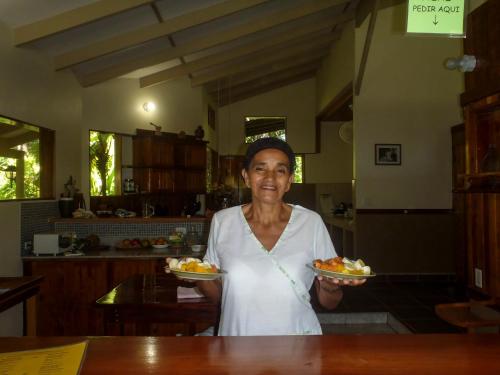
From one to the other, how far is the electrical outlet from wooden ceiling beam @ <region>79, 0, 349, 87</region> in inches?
194

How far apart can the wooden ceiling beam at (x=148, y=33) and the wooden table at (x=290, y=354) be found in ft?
14.7

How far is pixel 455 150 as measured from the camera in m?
6.94

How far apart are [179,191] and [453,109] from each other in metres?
4.79

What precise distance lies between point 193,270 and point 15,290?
6.42 feet

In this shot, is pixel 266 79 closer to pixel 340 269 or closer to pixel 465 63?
pixel 465 63

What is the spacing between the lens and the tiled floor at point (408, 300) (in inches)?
189

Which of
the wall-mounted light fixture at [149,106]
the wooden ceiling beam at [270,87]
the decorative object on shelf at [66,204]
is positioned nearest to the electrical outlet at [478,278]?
the decorative object on shelf at [66,204]

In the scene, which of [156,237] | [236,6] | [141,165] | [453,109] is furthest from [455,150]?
[141,165]

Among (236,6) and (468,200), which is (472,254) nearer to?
(468,200)

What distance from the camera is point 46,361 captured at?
129cm

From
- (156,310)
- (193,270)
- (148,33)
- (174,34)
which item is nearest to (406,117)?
(174,34)

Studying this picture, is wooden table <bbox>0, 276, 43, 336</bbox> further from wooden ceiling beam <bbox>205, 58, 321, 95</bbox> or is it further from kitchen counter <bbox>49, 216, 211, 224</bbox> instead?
wooden ceiling beam <bbox>205, 58, 321, 95</bbox>

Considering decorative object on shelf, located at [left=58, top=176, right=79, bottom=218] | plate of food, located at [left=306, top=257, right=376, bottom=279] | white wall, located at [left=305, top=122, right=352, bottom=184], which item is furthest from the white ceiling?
plate of food, located at [left=306, top=257, right=376, bottom=279]

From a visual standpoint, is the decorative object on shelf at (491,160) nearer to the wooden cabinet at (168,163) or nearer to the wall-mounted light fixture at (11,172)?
the wall-mounted light fixture at (11,172)
